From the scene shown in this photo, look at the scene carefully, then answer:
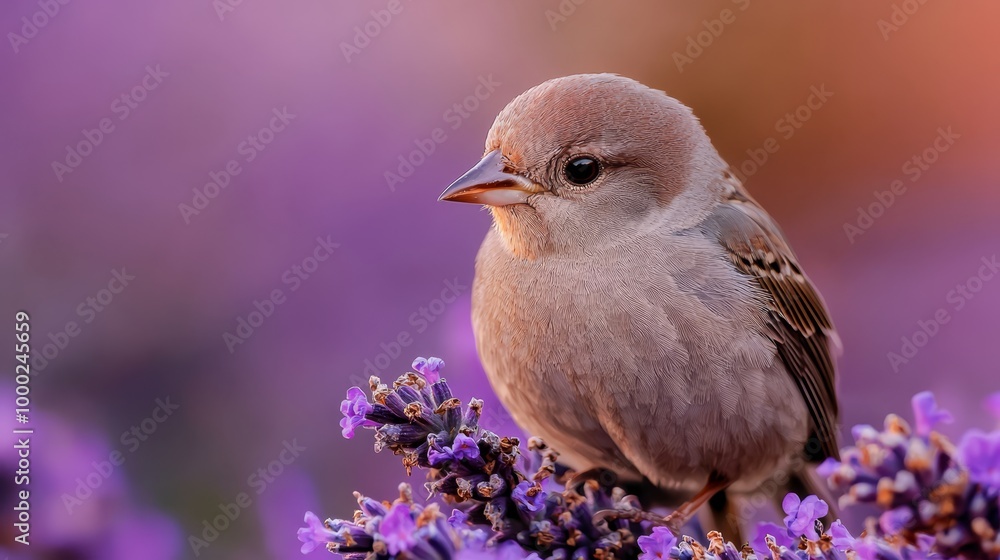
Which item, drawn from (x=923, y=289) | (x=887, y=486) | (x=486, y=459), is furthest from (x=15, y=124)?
(x=923, y=289)

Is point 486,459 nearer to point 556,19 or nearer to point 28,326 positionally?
point 28,326

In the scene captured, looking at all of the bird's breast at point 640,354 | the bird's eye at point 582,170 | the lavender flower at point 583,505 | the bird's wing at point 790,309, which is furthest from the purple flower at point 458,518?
the bird's wing at point 790,309

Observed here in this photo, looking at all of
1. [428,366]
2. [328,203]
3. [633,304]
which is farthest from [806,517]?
[328,203]

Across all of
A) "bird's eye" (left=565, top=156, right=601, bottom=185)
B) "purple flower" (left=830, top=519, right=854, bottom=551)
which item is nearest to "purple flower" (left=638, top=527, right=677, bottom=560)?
"purple flower" (left=830, top=519, right=854, bottom=551)

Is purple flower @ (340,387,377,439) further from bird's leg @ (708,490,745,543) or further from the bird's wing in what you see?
bird's leg @ (708,490,745,543)

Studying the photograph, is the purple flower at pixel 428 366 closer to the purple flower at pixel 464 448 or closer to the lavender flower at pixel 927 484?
the purple flower at pixel 464 448

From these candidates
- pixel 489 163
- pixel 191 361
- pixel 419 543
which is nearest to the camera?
pixel 419 543
